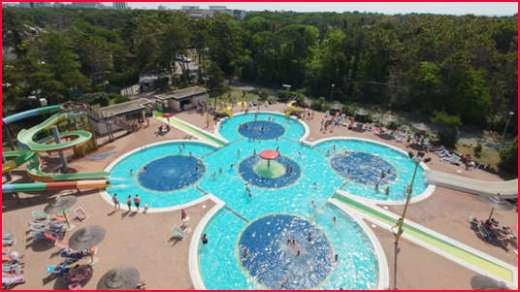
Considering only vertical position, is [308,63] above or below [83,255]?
above

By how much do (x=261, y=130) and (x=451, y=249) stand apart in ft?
70.8

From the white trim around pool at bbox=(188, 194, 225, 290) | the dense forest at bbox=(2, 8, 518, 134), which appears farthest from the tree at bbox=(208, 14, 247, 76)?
the white trim around pool at bbox=(188, 194, 225, 290)

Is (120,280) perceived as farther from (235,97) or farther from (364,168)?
(235,97)

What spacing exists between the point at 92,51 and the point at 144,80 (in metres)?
8.78

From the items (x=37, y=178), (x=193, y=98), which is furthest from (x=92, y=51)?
(x=37, y=178)

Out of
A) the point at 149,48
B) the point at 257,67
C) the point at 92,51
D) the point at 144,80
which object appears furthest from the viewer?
the point at 257,67

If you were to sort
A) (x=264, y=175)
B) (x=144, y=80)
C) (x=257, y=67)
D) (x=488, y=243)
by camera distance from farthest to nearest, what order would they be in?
(x=257, y=67) → (x=144, y=80) → (x=264, y=175) → (x=488, y=243)

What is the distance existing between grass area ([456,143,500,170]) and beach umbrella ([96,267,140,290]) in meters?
30.2

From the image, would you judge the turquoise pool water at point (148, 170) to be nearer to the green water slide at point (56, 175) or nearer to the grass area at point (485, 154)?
the green water slide at point (56, 175)

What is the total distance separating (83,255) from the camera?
15.4 meters

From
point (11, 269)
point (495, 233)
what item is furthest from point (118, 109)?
point (495, 233)

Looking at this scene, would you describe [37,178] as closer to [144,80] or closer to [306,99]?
[144,80]

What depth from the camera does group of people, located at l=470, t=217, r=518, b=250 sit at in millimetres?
17250

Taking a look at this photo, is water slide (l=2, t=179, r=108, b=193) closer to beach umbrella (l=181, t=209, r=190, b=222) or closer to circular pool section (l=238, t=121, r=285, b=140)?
beach umbrella (l=181, t=209, r=190, b=222)
